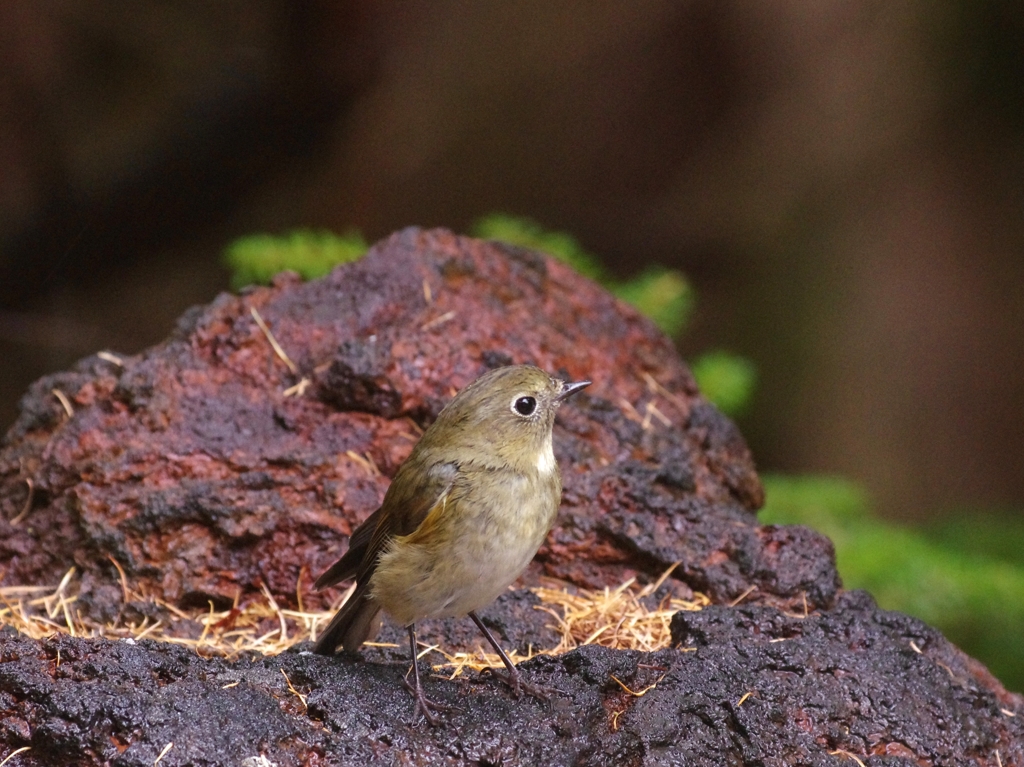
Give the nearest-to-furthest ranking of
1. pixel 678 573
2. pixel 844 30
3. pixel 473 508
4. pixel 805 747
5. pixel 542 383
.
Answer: pixel 805 747
pixel 473 508
pixel 542 383
pixel 678 573
pixel 844 30

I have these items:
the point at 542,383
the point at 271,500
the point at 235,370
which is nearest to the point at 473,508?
the point at 542,383

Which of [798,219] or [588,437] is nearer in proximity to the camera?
Result: [588,437]

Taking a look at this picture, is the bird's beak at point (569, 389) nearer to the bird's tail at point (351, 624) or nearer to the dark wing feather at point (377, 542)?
the dark wing feather at point (377, 542)

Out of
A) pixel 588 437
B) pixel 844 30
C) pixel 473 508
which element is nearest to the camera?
pixel 473 508

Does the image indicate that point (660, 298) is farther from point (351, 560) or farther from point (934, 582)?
point (351, 560)

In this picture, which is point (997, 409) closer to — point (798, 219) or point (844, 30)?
point (798, 219)

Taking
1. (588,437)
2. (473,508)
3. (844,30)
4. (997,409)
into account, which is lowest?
(473,508)

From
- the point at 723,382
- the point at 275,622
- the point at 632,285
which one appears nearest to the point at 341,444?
the point at 275,622
